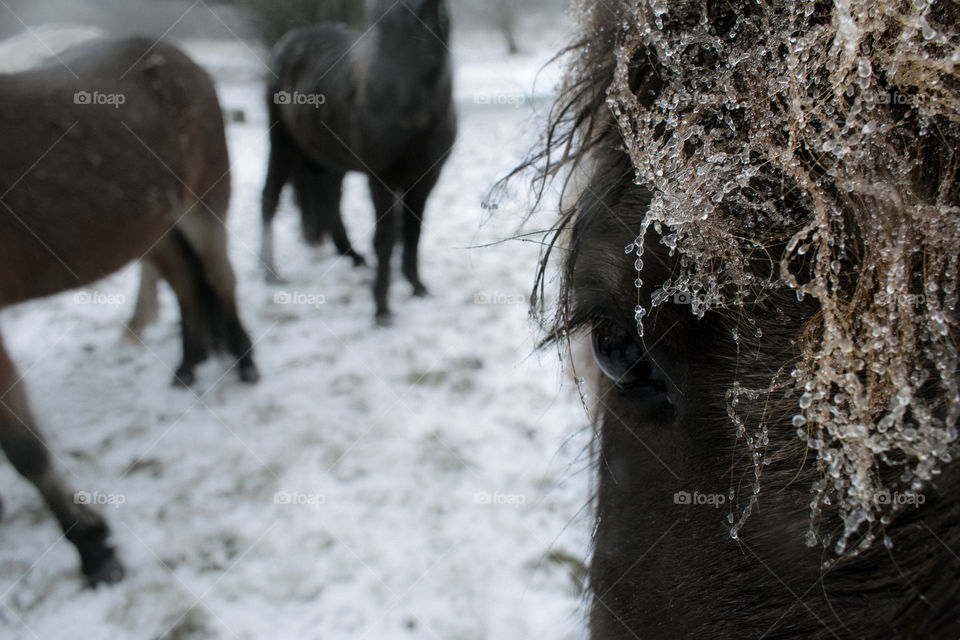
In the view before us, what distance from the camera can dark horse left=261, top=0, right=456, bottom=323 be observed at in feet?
11.6

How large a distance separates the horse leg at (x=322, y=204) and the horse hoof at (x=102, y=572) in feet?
10.0

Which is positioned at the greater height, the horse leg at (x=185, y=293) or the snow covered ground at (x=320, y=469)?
the horse leg at (x=185, y=293)

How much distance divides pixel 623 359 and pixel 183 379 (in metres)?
3.34

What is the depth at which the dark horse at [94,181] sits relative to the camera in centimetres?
233

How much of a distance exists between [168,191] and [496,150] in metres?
5.46
